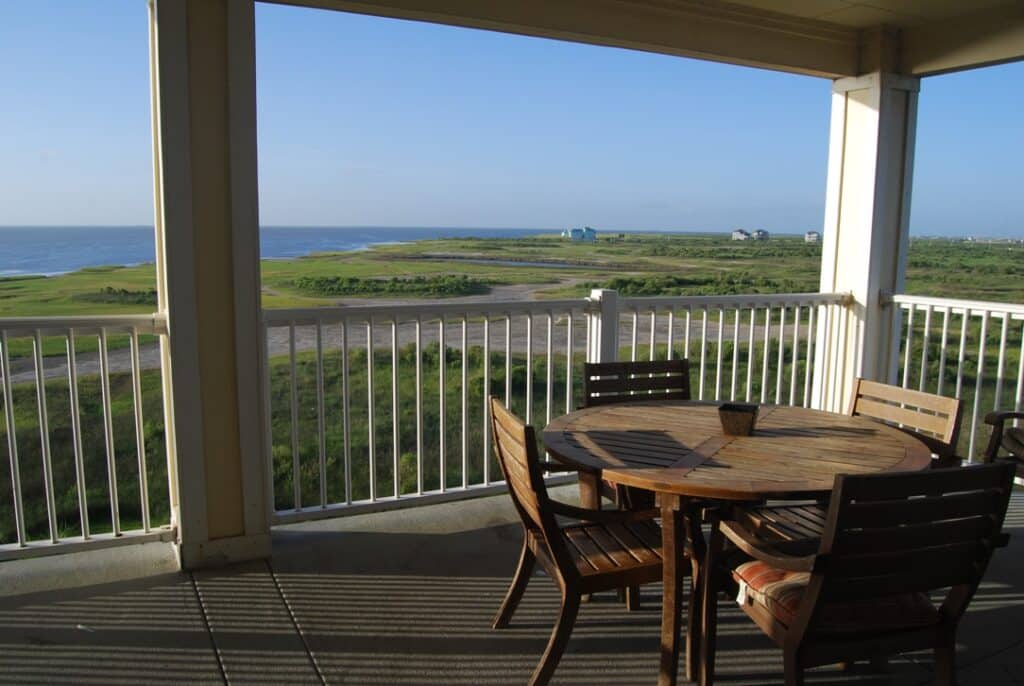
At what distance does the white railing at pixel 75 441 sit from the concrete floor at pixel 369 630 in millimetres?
341

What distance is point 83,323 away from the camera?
289 cm

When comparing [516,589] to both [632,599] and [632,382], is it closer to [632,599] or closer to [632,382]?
[632,599]

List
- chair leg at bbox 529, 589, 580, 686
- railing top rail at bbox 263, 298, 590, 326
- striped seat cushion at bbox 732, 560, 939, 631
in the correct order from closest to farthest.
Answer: striped seat cushion at bbox 732, 560, 939, 631 < chair leg at bbox 529, 589, 580, 686 < railing top rail at bbox 263, 298, 590, 326

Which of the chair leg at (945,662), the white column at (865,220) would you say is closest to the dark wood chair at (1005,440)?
the chair leg at (945,662)

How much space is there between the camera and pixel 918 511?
1.62m

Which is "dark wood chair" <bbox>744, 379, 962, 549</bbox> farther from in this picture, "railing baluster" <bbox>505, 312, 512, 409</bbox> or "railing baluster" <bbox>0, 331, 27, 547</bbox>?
"railing baluster" <bbox>0, 331, 27, 547</bbox>

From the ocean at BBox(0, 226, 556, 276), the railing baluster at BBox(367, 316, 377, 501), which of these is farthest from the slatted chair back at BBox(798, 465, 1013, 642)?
the ocean at BBox(0, 226, 556, 276)

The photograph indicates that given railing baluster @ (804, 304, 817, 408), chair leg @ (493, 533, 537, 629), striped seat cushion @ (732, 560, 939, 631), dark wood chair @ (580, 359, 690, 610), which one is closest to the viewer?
striped seat cushion @ (732, 560, 939, 631)

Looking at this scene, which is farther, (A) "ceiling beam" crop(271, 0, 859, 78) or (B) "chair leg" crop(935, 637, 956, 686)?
(A) "ceiling beam" crop(271, 0, 859, 78)

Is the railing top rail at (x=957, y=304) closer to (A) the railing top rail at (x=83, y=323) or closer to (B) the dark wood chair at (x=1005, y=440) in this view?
(B) the dark wood chair at (x=1005, y=440)

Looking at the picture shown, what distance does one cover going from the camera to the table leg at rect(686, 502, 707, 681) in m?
2.14

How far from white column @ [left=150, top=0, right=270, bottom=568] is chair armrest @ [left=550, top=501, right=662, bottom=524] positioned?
1.67 meters

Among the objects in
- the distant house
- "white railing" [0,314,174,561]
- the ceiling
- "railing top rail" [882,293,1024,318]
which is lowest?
"white railing" [0,314,174,561]

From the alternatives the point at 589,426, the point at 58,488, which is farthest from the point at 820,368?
the point at 58,488
